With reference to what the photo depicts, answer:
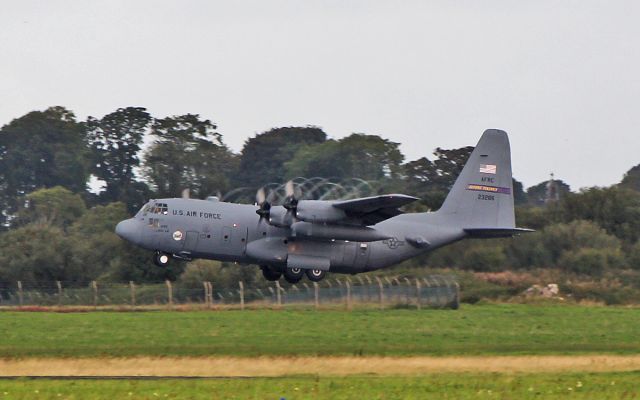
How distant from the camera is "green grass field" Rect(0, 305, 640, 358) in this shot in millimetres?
39375

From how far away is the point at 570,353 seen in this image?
39219 mm

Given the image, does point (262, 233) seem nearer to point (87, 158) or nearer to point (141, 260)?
point (141, 260)

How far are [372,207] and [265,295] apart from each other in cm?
877

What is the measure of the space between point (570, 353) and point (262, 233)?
13469mm

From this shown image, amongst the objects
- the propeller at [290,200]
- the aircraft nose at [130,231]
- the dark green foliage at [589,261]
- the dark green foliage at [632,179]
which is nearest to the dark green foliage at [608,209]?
the dark green foliage at [589,261]

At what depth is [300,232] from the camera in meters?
46.5

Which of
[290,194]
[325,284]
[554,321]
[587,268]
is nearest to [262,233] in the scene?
[290,194]

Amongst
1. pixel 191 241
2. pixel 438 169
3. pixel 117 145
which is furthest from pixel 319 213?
pixel 117 145

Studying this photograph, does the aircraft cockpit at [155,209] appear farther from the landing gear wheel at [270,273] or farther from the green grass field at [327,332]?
the landing gear wheel at [270,273]

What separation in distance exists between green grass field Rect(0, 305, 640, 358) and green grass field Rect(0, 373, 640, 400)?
7468 millimetres

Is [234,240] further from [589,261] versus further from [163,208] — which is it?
[589,261]

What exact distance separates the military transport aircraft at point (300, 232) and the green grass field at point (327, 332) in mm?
2255

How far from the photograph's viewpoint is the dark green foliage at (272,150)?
348 ft

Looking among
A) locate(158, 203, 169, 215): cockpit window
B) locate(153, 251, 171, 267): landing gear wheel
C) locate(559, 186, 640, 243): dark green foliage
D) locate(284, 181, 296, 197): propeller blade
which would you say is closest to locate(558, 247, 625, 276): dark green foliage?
locate(559, 186, 640, 243): dark green foliage
